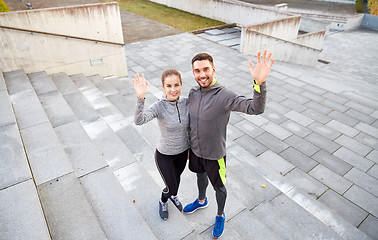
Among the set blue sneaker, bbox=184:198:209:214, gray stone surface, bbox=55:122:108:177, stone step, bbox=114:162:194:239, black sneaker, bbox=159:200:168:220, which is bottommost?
blue sneaker, bbox=184:198:209:214

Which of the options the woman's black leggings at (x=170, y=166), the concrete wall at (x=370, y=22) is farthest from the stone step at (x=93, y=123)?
the concrete wall at (x=370, y=22)

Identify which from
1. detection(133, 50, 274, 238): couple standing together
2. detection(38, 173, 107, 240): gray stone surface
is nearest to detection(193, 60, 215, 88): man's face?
detection(133, 50, 274, 238): couple standing together

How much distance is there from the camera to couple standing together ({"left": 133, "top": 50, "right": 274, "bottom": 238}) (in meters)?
2.29

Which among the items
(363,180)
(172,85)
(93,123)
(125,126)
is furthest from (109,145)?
(363,180)

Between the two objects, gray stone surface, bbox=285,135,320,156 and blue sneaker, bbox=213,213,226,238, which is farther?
gray stone surface, bbox=285,135,320,156

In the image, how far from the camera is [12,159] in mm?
3004

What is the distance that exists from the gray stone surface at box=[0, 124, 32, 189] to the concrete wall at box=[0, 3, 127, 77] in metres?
3.00

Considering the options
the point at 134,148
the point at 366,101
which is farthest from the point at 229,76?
the point at 134,148

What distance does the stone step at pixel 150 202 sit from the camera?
2826 mm

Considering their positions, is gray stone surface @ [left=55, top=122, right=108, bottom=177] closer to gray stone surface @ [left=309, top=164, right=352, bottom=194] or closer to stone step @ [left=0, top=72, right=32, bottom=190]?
stone step @ [left=0, top=72, right=32, bottom=190]

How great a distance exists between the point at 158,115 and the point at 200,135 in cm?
47

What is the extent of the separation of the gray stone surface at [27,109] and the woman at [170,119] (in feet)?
7.53

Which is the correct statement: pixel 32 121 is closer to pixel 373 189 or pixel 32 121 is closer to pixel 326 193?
pixel 326 193

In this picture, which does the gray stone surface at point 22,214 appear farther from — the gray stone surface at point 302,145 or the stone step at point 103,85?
the gray stone surface at point 302,145
